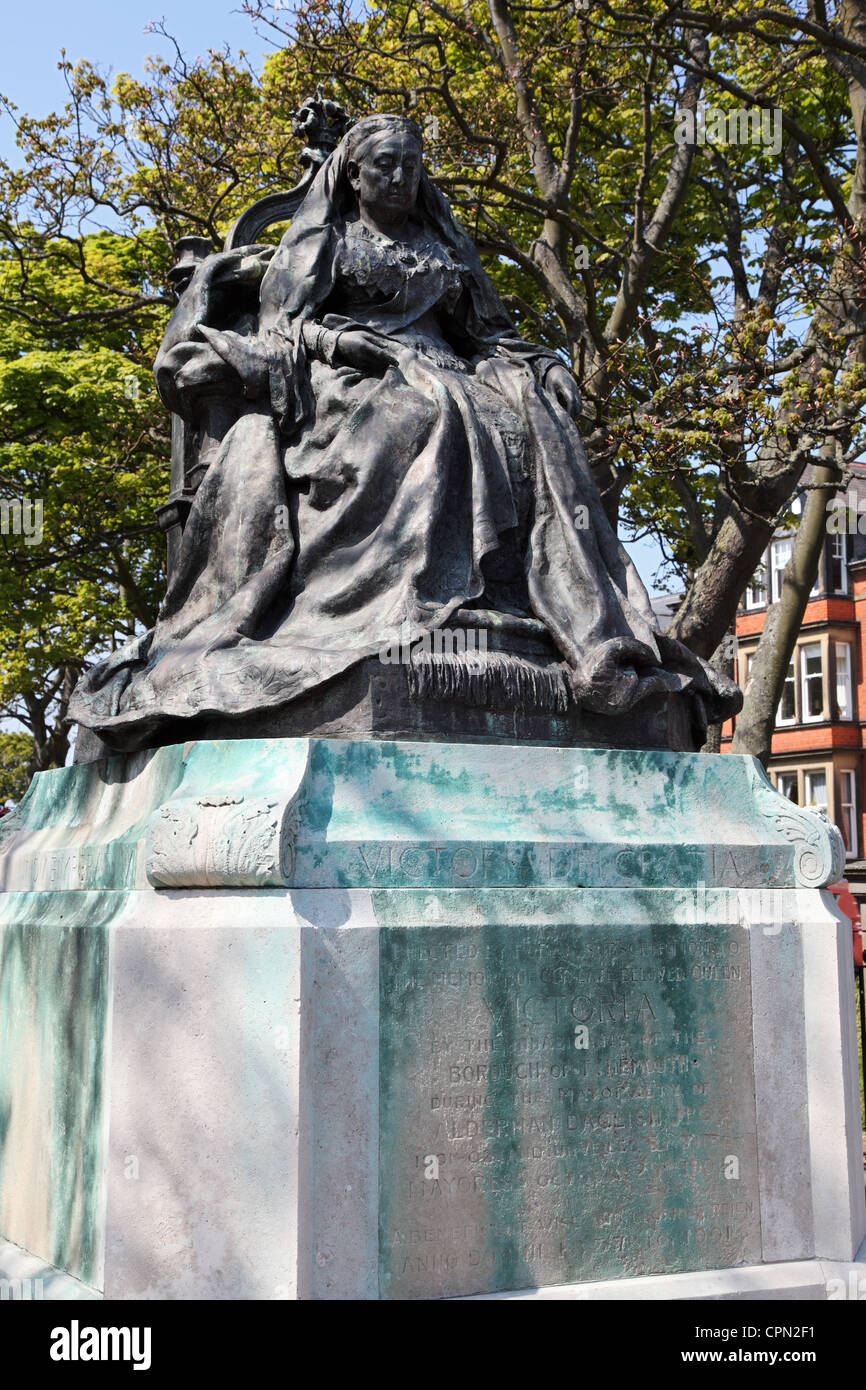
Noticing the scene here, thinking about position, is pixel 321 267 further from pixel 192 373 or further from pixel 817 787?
pixel 817 787

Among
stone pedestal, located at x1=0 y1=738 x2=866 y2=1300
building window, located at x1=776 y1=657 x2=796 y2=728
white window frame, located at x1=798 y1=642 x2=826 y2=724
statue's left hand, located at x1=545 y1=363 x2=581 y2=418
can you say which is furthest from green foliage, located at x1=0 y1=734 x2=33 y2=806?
stone pedestal, located at x1=0 y1=738 x2=866 y2=1300

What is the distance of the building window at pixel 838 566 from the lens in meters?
43.5

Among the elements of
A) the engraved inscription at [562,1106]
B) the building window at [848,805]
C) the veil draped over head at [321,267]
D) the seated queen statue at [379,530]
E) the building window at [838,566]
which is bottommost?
the engraved inscription at [562,1106]

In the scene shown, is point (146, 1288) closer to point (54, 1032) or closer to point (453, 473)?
point (54, 1032)

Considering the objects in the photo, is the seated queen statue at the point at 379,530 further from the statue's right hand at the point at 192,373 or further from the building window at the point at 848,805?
the building window at the point at 848,805

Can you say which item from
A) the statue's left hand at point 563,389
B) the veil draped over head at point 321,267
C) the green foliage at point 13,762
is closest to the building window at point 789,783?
the green foliage at point 13,762

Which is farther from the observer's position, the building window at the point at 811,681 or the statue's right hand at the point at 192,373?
the building window at the point at 811,681

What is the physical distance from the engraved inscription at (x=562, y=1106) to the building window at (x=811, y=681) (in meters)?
40.5

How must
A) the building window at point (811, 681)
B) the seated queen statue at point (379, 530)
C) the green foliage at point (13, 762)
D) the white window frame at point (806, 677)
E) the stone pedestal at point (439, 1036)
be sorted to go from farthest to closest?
1. the green foliage at point (13, 762)
2. the building window at point (811, 681)
3. the white window frame at point (806, 677)
4. the seated queen statue at point (379, 530)
5. the stone pedestal at point (439, 1036)

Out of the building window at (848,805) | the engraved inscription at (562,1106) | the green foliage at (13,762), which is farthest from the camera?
the green foliage at (13,762)

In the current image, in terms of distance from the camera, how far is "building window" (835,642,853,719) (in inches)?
1716

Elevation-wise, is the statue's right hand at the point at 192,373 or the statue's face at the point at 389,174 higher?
the statue's face at the point at 389,174

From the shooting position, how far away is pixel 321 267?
6031mm

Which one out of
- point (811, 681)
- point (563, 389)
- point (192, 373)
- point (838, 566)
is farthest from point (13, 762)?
point (563, 389)
